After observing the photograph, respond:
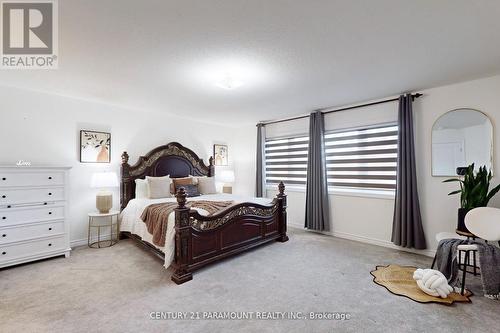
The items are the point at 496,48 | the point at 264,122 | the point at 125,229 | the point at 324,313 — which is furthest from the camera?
the point at 264,122

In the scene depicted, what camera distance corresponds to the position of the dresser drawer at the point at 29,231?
9.52ft

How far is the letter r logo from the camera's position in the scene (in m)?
1.70

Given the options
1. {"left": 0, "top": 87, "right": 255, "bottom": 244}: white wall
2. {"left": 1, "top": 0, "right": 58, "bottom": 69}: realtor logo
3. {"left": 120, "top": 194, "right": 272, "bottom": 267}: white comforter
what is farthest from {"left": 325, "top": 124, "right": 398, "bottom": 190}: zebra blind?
{"left": 1, "top": 0, "right": 58, "bottom": 69}: realtor logo

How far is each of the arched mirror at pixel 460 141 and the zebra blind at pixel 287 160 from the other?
2266 millimetres

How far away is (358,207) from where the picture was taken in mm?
4113

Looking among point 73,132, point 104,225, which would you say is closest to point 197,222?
point 104,225

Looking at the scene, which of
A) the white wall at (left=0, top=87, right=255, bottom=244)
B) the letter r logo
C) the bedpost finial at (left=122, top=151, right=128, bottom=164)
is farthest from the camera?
the bedpost finial at (left=122, top=151, right=128, bottom=164)

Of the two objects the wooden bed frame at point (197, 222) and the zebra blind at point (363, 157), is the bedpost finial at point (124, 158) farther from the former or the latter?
the zebra blind at point (363, 157)

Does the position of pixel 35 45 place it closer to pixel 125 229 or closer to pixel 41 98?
pixel 41 98

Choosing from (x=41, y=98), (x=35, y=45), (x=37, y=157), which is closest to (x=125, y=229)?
(x=37, y=157)

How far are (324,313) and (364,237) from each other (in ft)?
7.81

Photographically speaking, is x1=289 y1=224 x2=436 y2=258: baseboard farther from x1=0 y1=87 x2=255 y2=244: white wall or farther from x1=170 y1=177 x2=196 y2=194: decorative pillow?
x1=0 y1=87 x2=255 y2=244: white wall

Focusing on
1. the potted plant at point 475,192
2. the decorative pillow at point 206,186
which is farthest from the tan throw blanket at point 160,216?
the potted plant at point 475,192

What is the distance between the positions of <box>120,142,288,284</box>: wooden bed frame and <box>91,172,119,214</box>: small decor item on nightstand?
36cm
